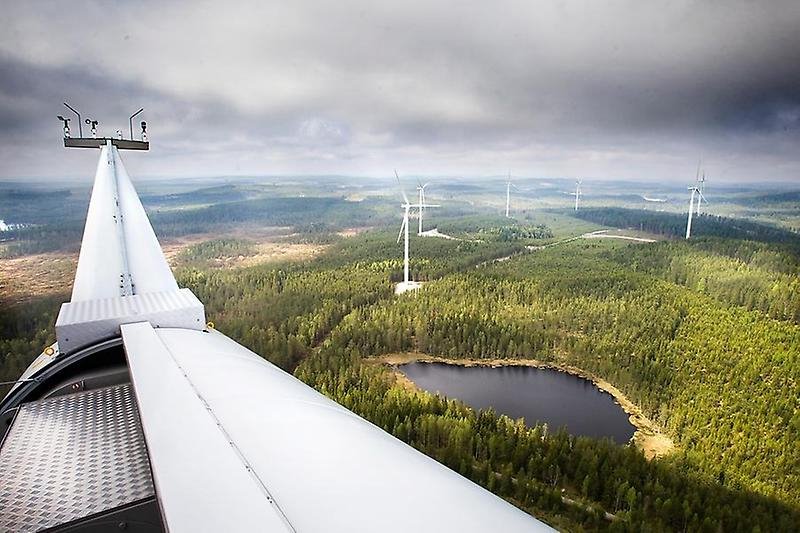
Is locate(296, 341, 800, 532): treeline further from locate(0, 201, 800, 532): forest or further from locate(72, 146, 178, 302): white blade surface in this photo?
locate(72, 146, 178, 302): white blade surface

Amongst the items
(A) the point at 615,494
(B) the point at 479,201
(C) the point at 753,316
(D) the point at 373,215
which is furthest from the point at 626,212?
(A) the point at 615,494

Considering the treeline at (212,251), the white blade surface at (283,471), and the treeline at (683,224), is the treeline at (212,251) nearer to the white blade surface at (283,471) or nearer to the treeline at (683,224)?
the white blade surface at (283,471)

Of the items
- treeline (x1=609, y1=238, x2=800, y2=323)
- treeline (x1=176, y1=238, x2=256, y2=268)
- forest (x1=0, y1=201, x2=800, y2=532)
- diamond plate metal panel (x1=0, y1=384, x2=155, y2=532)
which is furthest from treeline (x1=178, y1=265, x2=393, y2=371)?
treeline (x1=609, y1=238, x2=800, y2=323)

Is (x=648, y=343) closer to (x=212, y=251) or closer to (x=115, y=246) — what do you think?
(x=115, y=246)

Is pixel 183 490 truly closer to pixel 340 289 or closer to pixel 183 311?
pixel 183 311

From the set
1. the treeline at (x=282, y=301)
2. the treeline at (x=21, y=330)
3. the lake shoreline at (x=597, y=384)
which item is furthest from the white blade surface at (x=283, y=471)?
the treeline at (x=282, y=301)
